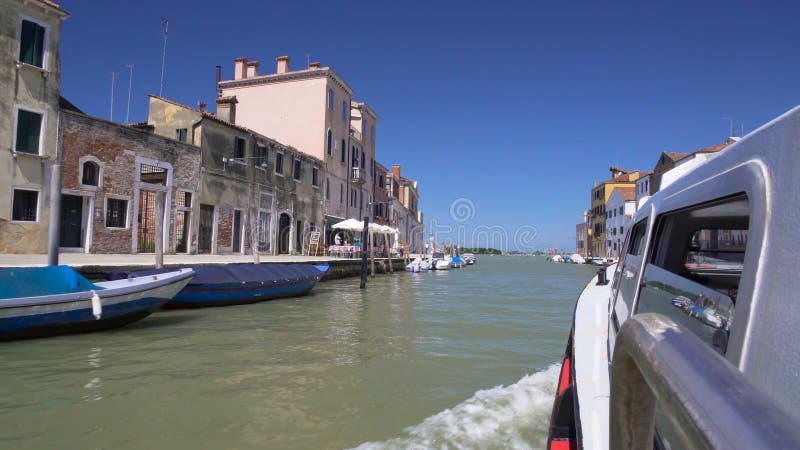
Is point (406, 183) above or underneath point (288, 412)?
above

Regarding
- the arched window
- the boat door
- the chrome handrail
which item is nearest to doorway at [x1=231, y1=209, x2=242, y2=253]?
the boat door

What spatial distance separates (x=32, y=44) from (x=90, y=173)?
3720 millimetres

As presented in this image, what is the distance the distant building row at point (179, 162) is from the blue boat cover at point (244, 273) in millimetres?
2587

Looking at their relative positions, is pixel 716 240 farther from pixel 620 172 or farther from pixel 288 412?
pixel 620 172

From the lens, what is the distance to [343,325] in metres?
9.77

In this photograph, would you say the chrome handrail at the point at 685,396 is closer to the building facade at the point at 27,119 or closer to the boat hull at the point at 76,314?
the boat hull at the point at 76,314

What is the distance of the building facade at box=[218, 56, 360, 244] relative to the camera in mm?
28484

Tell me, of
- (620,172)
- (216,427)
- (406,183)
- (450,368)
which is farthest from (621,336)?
(620,172)

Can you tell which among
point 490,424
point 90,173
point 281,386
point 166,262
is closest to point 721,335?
point 490,424

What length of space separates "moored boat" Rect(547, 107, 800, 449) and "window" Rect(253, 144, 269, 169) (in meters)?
21.2

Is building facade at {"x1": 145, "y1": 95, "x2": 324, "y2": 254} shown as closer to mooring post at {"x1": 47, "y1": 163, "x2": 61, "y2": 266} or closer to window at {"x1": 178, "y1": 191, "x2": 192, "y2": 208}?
window at {"x1": 178, "y1": 191, "x2": 192, "y2": 208}

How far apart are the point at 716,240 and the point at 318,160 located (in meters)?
26.3

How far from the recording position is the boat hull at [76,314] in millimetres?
7164

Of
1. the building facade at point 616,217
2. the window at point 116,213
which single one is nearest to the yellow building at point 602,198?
the building facade at point 616,217
